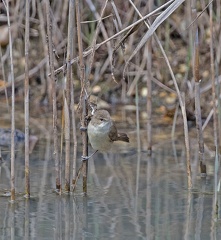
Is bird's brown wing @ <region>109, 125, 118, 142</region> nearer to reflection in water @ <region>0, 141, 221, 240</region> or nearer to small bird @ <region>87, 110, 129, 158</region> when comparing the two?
small bird @ <region>87, 110, 129, 158</region>

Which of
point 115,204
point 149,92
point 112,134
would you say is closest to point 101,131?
point 112,134

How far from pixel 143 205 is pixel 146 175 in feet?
2.30

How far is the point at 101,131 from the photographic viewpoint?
4445mm

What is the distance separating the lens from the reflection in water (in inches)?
148

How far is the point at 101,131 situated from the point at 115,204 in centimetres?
46

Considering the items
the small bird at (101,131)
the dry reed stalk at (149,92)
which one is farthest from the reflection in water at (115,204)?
the small bird at (101,131)

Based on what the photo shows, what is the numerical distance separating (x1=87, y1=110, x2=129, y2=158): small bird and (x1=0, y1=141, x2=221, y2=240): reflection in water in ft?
0.90

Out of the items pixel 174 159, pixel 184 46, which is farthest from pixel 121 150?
pixel 184 46

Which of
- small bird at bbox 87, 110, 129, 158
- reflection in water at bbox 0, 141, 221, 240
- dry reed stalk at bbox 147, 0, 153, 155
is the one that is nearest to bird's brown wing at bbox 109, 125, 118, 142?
small bird at bbox 87, 110, 129, 158

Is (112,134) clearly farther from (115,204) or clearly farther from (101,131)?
(115,204)

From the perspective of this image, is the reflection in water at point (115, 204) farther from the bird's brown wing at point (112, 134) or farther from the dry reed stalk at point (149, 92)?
the bird's brown wing at point (112, 134)

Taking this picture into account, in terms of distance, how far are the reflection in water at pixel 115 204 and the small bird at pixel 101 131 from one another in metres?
0.27

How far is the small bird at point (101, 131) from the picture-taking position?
429cm

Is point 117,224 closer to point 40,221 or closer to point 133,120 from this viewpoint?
point 40,221
